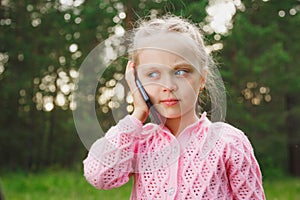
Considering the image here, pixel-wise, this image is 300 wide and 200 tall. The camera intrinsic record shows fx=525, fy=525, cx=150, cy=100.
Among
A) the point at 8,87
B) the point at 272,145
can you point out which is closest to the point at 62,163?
the point at 8,87

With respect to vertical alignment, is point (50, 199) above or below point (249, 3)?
below

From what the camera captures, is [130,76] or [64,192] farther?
[64,192]

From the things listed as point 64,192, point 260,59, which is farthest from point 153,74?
point 260,59

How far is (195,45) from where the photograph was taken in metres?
2.09

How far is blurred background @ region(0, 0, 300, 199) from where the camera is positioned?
377 inches

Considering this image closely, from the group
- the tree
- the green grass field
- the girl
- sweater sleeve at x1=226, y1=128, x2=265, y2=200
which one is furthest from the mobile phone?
the tree

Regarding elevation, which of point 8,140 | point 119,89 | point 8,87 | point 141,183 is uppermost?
point 119,89

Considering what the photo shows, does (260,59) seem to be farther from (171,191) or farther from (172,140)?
(171,191)

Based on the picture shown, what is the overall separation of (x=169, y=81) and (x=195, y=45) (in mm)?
200

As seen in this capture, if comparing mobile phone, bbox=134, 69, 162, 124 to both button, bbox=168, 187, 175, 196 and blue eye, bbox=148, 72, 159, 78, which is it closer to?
blue eye, bbox=148, 72, 159, 78

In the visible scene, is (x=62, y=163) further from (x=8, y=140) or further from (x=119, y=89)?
(x=119, y=89)

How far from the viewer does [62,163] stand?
14.4m

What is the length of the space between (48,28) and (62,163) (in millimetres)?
4100

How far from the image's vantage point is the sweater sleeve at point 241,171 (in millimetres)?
2070
